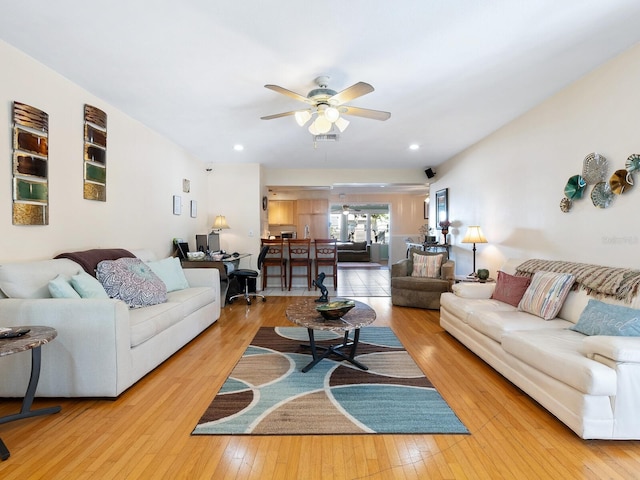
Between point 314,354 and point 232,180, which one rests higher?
point 232,180

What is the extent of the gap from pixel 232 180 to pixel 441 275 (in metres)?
4.25

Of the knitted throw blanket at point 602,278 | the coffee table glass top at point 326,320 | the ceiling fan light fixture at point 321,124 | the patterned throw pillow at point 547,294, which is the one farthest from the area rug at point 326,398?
the ceiling fan light fixture at point 321,124

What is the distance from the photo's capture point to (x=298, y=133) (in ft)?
15.5

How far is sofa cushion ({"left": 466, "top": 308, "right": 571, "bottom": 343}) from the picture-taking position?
2670 millimetres

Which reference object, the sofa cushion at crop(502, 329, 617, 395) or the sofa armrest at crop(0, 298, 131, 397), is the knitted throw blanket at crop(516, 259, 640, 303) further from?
the sofa armrest at crop(0, 298, 131, 397)

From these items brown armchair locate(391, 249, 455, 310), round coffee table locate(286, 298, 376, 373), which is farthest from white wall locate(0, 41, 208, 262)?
brown armchair locate(391, 249, 455, 310)

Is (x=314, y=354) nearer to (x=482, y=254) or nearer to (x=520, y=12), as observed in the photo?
(x=520, y=12)

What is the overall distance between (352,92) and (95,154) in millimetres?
2642

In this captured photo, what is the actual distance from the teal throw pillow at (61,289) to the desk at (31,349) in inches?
17.0

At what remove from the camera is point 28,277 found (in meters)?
2.41

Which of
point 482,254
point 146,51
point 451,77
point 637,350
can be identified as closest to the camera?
point 637,350

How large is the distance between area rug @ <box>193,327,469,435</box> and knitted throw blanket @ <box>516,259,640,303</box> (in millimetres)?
1469

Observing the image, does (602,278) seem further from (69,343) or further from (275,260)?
(275,260)

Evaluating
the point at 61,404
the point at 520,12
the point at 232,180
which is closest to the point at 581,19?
the point at 520,12
